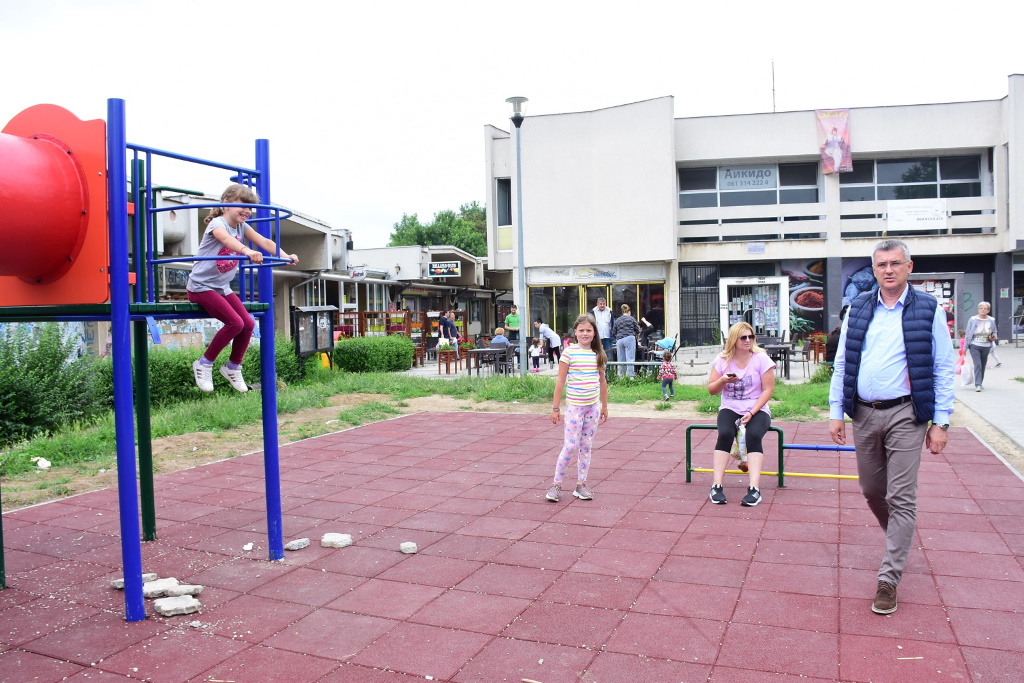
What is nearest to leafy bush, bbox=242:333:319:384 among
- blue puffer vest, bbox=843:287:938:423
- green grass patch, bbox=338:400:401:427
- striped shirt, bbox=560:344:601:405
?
green grass patch, bbox=338:400:401:427

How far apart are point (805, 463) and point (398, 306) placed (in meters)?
28.3

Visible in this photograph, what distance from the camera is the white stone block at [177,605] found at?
4395 mm

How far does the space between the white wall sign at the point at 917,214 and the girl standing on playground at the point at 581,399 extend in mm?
24706

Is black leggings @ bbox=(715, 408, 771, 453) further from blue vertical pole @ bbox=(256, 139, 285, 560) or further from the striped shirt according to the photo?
blue vertical pole @ bbox=(256, 139, 285, 560)

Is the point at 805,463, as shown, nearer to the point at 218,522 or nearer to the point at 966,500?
the point at 966,500

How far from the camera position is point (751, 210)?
92.6 feet

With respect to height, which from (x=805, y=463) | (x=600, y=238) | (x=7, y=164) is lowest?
(x=805, y=463)

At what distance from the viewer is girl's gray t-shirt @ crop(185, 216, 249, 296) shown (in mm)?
4871

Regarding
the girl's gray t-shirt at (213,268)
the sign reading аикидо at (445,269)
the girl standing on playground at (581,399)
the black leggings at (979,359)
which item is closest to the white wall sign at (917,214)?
the black leggings at (979,359)

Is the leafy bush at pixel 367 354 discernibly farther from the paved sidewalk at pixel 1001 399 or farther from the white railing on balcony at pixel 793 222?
the paved sidewalk at pixel 1001 399

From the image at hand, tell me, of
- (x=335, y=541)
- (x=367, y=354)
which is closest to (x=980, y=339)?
(x=335, y=541)

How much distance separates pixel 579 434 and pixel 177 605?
360 centimetres

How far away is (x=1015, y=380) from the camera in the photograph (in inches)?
627

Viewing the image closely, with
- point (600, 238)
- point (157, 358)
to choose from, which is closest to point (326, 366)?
point (157, 358)
